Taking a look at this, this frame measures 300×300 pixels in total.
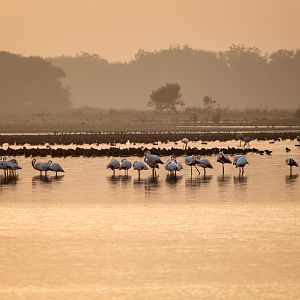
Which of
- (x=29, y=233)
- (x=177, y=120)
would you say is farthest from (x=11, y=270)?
(x=177, y=120)

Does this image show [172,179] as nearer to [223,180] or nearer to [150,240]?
[223,180]

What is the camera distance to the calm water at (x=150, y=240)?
716 inches

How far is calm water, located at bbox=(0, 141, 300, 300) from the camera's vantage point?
1819 cm

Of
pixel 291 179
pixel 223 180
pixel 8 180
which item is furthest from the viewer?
pixel 8 180

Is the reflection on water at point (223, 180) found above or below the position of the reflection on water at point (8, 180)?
below

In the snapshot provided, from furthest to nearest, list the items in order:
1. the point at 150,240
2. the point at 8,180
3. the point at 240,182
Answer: the point at 8,180 < the point at 240,182 < the point at 150,240

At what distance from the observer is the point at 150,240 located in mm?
22547

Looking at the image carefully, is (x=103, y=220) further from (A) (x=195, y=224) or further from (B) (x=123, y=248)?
(B) (x=123, y=248)

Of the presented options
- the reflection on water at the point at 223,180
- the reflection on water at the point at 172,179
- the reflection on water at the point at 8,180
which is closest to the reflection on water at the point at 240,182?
the reflection on water at the point at 223,180

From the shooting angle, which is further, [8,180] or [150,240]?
[8,180]

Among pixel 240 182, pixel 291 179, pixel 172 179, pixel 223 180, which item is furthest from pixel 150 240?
pixel 291 179

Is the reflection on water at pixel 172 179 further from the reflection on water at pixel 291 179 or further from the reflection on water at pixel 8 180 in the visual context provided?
the reflection on water at pixel 8 180

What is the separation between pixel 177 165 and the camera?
3875 cm

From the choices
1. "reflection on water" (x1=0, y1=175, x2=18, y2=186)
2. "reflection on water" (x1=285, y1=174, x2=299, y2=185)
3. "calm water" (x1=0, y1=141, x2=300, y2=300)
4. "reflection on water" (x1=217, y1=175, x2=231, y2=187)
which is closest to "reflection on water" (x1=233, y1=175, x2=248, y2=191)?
"calm water" (x1=0, y1=141, x2=300, y2=300)
